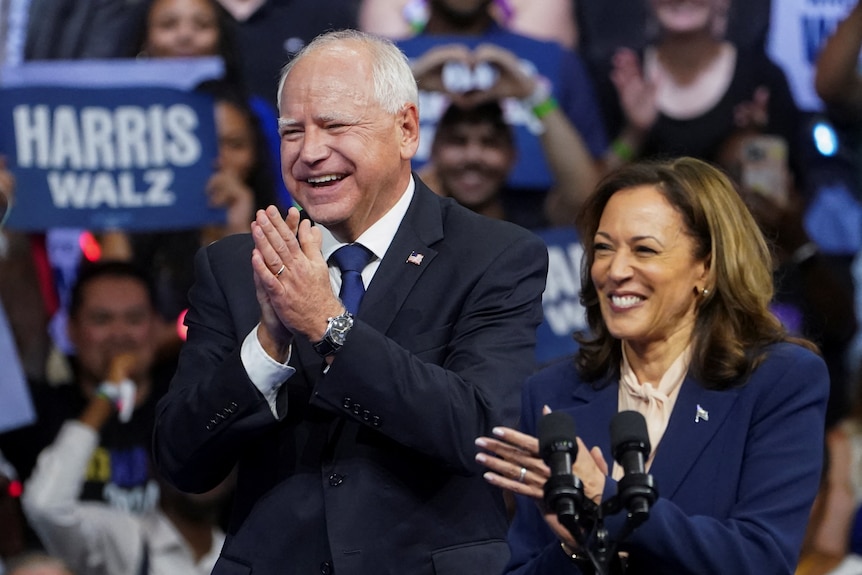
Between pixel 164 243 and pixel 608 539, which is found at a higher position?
pixel 608 539

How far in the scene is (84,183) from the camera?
537 centimetres

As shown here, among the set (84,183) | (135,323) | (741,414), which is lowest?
(135,323)

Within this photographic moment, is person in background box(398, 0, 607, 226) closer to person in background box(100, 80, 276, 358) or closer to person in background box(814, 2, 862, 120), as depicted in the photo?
person in background box(100, 80, 276, 358)

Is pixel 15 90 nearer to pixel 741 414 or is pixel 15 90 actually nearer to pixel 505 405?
pixel 505 405

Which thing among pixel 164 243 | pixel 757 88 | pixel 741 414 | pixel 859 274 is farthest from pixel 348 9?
pixel 741 414

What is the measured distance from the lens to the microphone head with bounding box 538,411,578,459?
2168 millimetres

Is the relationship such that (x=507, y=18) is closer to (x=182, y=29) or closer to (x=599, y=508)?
(x=182, y=29)

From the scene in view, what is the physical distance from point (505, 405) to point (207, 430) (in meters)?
0.58

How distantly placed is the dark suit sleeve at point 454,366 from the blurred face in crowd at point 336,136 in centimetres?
22

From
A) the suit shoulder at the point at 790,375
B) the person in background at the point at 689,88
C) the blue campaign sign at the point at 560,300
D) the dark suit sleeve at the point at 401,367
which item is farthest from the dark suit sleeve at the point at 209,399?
the person in background at the point at 689,88

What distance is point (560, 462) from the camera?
7.07 feet

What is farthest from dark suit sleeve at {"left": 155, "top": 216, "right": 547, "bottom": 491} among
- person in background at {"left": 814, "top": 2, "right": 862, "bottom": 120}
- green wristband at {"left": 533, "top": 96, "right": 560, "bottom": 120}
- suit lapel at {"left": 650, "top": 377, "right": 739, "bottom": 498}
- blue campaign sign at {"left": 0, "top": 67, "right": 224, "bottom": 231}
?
person in background at {"left": 814, "top": 2, "right": 862, "bottom": 120}

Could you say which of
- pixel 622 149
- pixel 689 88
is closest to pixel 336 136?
pixel 622 149

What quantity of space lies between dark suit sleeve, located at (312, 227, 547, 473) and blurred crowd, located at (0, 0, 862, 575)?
239 cm
